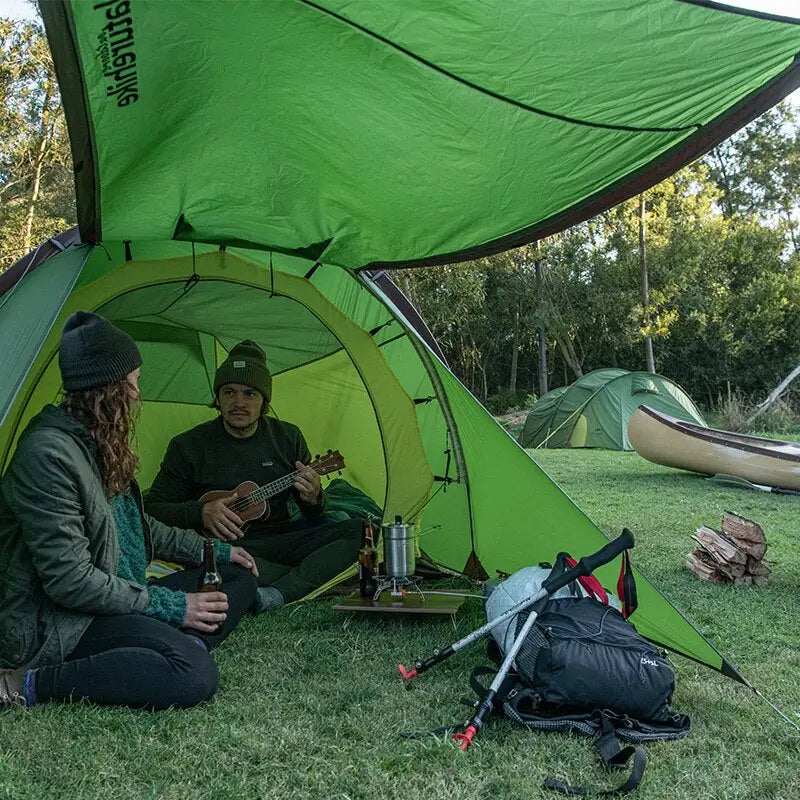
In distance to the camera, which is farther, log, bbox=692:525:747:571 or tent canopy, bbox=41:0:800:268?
log, bbox=692:525:747:571

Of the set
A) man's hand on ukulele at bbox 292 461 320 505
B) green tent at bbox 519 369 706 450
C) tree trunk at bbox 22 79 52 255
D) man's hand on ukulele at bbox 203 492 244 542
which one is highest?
tree trunk at bbox 22 79 52 255

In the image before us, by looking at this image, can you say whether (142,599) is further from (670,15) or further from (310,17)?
(670,15)

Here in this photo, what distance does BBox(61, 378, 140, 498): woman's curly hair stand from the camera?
8.34 ft

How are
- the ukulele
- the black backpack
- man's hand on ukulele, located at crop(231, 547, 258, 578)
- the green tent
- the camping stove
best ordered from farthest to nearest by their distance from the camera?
1. the green tent
2. the ukulele
3. the camping stove
4. man's hand on ukulele, located at crop(231, 547, 258, 578)
5. the black backpack

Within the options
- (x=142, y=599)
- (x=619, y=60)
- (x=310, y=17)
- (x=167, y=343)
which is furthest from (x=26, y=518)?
(x=167, y=343)

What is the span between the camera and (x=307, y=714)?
2.55 m

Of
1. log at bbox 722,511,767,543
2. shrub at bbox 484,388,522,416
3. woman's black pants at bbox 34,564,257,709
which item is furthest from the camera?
shrub at bbox 484,388,522,416

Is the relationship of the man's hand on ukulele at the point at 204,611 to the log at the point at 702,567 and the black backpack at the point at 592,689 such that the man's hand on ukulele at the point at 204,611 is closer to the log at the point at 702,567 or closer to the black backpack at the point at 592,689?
the black backpack at the point at 592,689

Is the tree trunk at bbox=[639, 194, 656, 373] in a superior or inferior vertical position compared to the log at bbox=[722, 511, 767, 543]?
superior

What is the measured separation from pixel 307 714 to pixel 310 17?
2.00 meters

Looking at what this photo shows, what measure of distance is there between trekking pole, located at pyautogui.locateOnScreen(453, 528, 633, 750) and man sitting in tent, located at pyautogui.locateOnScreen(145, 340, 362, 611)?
1545mm

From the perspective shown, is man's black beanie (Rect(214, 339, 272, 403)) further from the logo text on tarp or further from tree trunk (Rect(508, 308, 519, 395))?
tree trunk (Rect(508, 308, 519, 395))

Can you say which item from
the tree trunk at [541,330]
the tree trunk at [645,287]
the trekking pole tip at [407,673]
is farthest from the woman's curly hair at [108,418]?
Answer: the tree trunk at [541,330]

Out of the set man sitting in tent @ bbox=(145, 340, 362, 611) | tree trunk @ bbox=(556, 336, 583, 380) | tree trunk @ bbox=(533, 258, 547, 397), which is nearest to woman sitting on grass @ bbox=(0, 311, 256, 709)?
man sitting in tent @ bbox=(145, 340, 362, 611)
